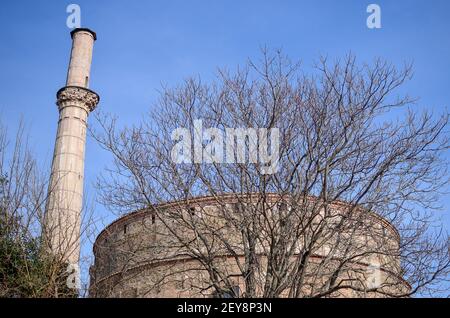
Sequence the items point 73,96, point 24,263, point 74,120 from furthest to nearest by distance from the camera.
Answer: point 73,96
point 74,120
point 24,263

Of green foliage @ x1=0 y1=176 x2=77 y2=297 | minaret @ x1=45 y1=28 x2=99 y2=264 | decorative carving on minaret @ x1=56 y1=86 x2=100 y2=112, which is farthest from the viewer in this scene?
decorative carving on minaret @ x1=56 y1=86 x2=100 y2=112

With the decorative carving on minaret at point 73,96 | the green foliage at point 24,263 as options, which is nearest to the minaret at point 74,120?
the decorative carving on minaret at point 73,96

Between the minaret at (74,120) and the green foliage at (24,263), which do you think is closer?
the green foliage at (24,263)

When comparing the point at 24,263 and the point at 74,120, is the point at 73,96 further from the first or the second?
the point at 24,263

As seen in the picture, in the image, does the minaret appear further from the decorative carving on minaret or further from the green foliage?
the green foliage

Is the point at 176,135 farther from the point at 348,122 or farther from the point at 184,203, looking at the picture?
the point at 348,122

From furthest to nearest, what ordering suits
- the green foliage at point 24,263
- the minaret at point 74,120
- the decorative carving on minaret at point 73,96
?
the decorative carving on minaret at point 73,96, the minaret at point 74,120, the green foliage at point 24,263

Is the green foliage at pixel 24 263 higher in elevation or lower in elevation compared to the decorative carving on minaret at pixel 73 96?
lower

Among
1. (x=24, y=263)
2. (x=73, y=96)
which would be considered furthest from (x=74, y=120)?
(x=24, y=263)

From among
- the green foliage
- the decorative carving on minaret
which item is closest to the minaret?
the decorative carving on minaret

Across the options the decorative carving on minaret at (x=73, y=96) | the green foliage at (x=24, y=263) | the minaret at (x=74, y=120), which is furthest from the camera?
the decorative carving on minaret at (x=73, y=96)

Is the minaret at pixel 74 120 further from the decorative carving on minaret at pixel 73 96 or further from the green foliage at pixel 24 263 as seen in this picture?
the green foliage at pixel 24 263
